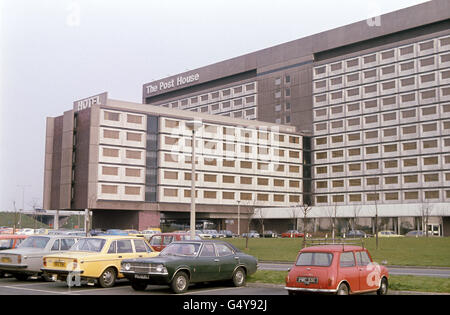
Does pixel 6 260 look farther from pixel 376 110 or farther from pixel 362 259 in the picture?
pixel 376 110

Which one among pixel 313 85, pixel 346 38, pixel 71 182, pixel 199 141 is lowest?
pixel 71 182

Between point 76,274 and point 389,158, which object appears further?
point 389,158

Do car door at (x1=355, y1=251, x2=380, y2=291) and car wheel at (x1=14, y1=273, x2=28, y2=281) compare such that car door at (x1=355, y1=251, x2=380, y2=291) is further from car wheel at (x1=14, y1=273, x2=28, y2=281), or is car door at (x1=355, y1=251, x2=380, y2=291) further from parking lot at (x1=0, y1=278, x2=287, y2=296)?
car wheel at (x1=14, y1=273, x2=28, y2=281)

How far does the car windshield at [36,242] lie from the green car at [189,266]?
5.12 meters

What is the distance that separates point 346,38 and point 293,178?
2833cm

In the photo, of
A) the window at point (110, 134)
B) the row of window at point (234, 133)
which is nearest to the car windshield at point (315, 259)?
the window at point (110, 134)

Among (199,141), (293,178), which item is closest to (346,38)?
(293,178)

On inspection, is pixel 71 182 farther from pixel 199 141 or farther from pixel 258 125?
pixel 258 125

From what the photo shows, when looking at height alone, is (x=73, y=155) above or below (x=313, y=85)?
below

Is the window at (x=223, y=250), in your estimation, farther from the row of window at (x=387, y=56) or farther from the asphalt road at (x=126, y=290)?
the row of window at (x=387, y=56)

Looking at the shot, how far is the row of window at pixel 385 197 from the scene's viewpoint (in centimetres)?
9081

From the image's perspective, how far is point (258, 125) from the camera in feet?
346

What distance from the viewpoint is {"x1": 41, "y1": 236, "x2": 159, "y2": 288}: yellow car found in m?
17.6

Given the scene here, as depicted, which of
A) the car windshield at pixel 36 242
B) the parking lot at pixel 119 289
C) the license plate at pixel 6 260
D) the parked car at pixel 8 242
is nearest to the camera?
the parking lot at pixel 119 289
